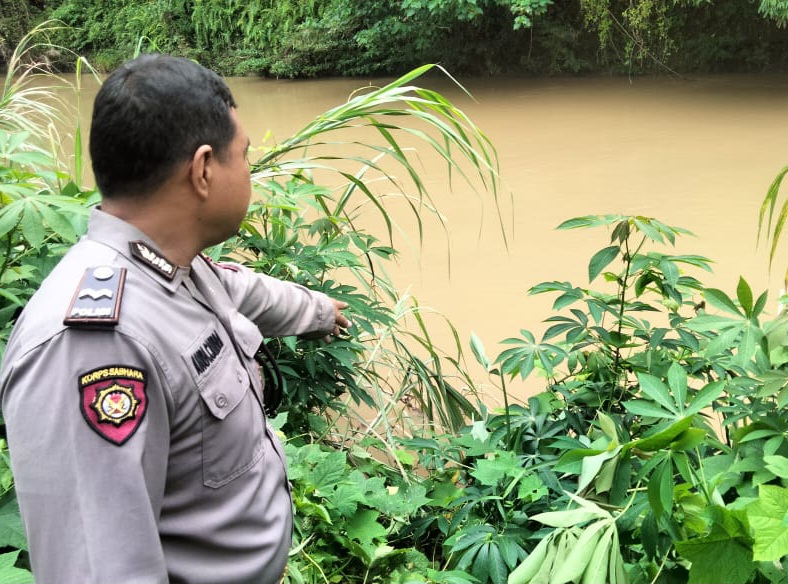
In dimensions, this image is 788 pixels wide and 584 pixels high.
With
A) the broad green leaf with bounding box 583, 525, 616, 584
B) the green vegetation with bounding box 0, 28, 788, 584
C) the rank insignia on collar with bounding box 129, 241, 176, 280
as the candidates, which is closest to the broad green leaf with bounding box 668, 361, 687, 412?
the green vegetation with bounding box 0, 28, 788, 584

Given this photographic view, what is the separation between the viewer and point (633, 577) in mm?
1141

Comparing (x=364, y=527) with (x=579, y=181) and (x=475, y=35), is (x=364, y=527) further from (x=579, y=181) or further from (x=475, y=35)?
(x=475, y=35)

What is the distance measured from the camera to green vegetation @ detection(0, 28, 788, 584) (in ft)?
3.24

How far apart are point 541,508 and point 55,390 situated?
41.7 inches

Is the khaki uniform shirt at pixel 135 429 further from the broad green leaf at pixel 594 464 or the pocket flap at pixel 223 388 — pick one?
the broad green leaf at pixel 594 464

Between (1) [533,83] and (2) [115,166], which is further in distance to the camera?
(1) [533,83]

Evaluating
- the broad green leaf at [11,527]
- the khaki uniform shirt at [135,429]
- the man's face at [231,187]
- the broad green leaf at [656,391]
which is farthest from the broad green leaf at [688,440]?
the broad green leaf at [11,527]

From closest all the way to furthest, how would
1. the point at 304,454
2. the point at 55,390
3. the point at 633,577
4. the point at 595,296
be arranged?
the point at 55,390
the point at 633,577
the point at 304,454
the point at 595,296

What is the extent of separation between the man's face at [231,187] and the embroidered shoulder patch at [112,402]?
0.70ft

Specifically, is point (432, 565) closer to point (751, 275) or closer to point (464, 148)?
point (464, 148)

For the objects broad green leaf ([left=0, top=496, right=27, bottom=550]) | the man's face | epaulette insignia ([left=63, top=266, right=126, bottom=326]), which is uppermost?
the man's face

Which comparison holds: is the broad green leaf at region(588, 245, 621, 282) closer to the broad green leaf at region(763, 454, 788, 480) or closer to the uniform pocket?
the broad green leaf at region(763, 454, 788, 480)

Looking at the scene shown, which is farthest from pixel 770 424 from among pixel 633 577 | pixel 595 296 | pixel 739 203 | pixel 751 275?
pixel 739 203

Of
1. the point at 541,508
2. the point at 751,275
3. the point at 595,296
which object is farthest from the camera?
the point at 751,275
